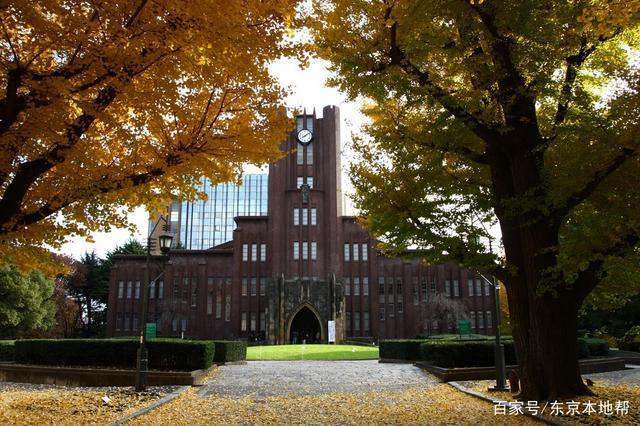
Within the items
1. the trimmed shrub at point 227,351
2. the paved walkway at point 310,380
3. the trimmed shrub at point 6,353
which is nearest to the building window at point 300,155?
the trimmed shrub at point 227,351

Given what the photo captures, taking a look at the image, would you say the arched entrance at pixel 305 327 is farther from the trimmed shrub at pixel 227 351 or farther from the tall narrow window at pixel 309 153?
the trimmed shrub at pixel 227 351

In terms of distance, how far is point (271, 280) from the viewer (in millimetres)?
51625

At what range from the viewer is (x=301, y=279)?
51.3 metres

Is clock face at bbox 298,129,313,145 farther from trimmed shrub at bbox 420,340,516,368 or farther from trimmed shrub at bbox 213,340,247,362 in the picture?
trimmed shrub at bbox 420,340,516,368

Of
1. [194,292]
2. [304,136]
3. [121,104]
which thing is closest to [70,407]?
[121,104]

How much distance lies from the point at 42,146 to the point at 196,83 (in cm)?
254

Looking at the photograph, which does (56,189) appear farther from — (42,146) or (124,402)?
(124,402)

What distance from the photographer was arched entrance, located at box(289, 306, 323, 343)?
2039 inches

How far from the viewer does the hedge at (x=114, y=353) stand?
53.4 feet

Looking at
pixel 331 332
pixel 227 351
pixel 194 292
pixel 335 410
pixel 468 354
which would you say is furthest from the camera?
pixel 194 292

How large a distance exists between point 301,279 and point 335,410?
41.5 metres

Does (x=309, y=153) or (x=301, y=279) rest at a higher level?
(x=309, y=153)

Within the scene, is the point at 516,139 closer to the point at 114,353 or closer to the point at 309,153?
the point at 114,353

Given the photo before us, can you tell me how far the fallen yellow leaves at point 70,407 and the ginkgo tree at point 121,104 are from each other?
2787mm
